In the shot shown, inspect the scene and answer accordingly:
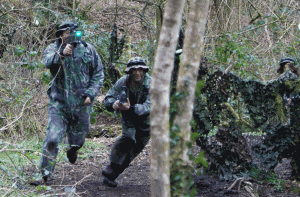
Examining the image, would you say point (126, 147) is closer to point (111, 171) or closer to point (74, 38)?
point (111, 171)

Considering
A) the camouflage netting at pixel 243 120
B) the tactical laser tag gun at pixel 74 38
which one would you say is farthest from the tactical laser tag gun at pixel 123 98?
the camouflage netting at pixel 243 120

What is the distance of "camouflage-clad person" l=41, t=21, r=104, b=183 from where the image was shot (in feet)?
16.8

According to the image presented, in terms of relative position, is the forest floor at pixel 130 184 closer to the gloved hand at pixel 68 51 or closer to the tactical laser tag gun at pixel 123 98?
the tactical laser tag gun at pixel 123 98

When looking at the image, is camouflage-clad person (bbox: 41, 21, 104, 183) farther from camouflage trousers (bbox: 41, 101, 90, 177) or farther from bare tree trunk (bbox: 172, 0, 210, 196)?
bare tree trunk (bbox: 172, 0, 210, 196)

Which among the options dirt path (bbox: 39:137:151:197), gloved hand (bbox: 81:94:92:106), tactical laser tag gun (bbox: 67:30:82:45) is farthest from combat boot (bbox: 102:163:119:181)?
tactical laser tag gun (bbox: 67:30:82:45)

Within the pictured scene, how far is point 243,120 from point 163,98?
335cm

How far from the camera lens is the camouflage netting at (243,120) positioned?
18.6 feet

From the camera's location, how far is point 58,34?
17.2ft

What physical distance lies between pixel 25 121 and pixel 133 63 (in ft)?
11.8

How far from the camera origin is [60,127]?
5.09 meters

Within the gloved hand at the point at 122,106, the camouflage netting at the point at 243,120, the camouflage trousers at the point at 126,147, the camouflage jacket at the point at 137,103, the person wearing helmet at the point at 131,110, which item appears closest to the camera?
the gloved hand at the point at 122,106

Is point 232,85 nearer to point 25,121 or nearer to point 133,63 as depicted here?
point 133,63

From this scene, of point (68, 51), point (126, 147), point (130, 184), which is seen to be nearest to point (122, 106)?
point (126, 147)

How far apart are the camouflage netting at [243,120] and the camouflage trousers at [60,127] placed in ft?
5.37
